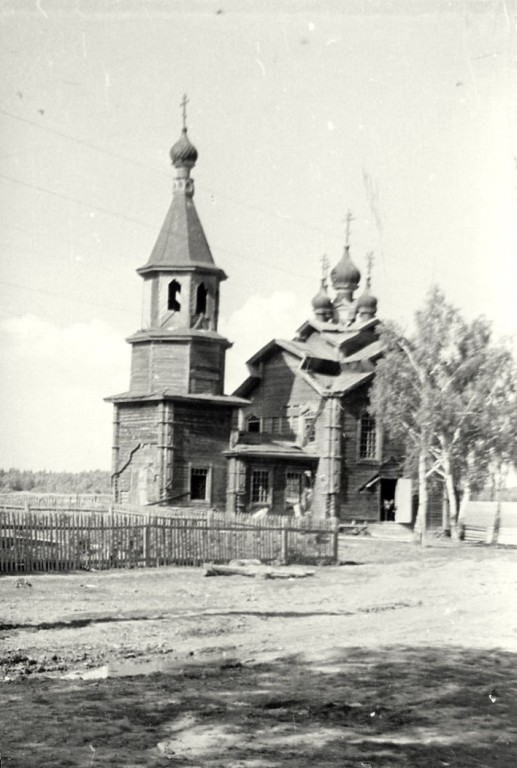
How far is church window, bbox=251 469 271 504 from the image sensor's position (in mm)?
40562

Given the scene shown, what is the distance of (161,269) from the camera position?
40156mm

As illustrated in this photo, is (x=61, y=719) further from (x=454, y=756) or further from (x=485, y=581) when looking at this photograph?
(x=485, y=581)

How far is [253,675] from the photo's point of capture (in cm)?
1082

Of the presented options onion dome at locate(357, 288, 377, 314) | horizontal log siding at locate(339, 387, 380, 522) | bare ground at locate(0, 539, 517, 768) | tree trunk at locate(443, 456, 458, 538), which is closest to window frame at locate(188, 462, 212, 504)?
horizontal log siding at locate(339, 387, 380, 522)

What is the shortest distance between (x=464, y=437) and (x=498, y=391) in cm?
218

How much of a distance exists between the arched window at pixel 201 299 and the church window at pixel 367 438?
8.72 metres

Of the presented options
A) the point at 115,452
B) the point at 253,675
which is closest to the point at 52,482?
the point at 115,452

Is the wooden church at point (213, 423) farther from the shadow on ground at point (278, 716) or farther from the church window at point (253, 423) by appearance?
the shadow on ground at point (278, 716)

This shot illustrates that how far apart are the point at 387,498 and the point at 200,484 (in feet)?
31.6

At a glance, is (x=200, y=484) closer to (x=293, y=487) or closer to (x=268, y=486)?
(x=268, y=486)

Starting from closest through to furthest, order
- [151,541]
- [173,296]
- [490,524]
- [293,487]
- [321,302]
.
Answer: [151,541], [173,296], [293,487], [321,302], [490,524]

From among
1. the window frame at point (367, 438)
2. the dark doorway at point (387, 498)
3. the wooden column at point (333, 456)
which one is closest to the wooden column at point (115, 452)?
the wooden column at point (333, 456)

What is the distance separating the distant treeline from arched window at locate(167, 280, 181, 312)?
34.7 metres

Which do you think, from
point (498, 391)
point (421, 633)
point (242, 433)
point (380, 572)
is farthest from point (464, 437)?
point (421, 633)
